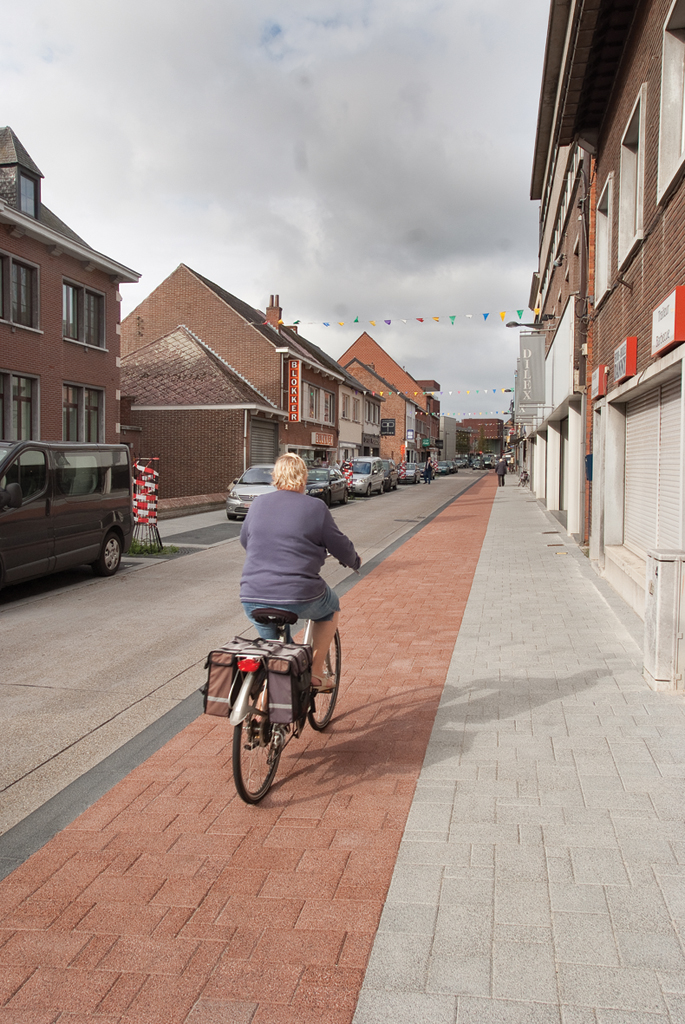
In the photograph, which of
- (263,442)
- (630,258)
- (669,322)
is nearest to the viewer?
(669,322)

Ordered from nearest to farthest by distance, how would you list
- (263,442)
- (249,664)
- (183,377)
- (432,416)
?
(249,664)
(183,377)
(263,442)
(432,416)

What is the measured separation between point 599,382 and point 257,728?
8.80 meters

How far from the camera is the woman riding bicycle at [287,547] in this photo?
3.90 metres

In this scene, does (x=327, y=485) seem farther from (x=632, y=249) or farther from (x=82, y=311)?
(x=632, y=249)

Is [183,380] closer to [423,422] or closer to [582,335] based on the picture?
[582,335]

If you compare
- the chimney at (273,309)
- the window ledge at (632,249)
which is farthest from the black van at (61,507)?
the chimney at (273,309)

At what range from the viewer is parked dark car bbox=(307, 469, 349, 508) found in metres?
26.3

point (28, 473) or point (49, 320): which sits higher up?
point (49, 320)

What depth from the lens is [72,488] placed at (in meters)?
10.3

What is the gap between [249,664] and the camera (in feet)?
11.4

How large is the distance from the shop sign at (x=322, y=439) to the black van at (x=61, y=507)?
30.5 metres

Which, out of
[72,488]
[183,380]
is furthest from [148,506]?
[183,380]

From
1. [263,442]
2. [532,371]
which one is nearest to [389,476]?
[263,442]

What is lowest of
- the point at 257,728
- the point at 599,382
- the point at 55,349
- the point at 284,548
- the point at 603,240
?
the point at 257,728
